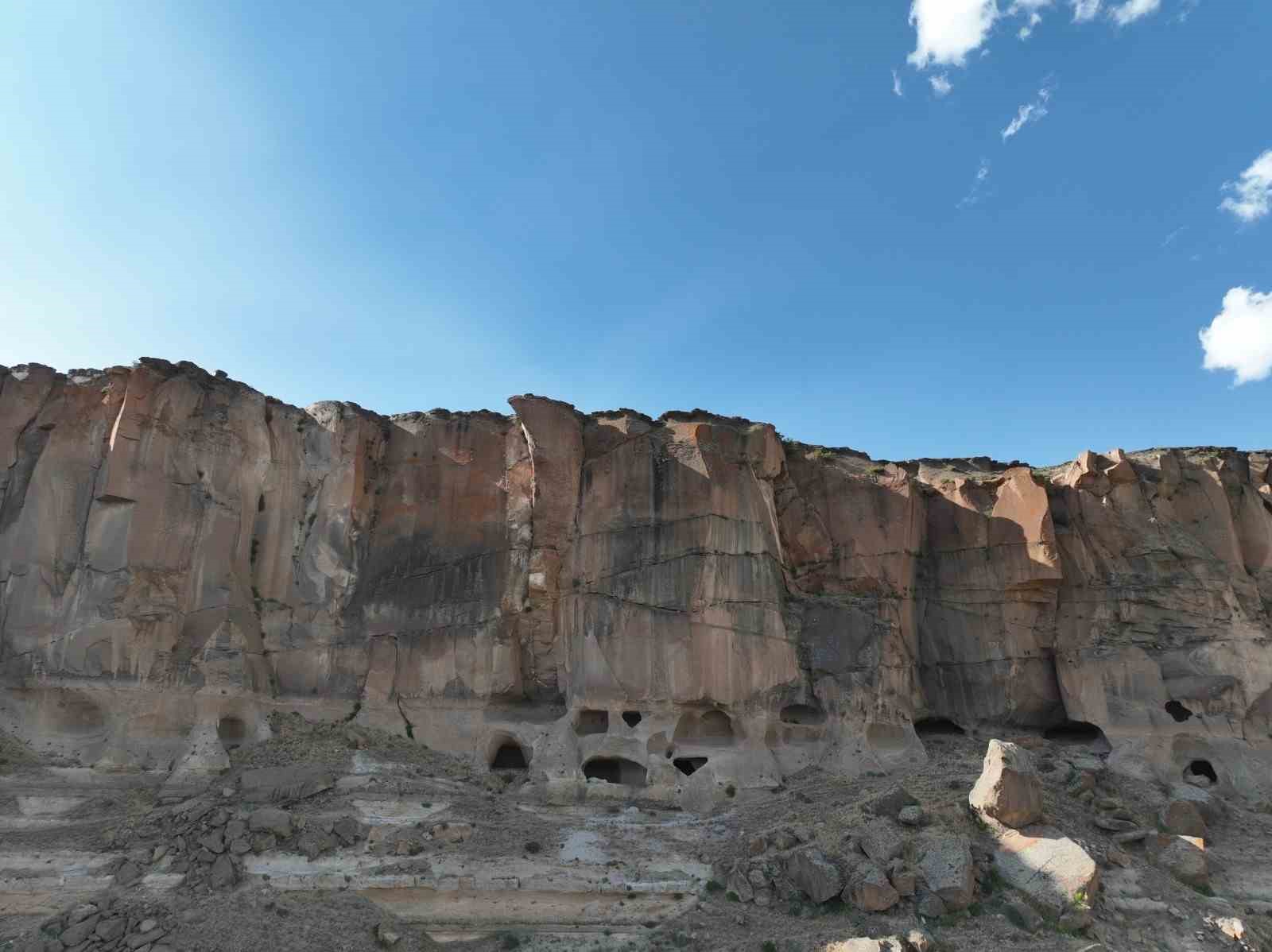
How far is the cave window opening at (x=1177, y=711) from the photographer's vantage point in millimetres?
27344

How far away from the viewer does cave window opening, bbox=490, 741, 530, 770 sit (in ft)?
90.9

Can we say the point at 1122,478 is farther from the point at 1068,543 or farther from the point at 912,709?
the point at 912,709

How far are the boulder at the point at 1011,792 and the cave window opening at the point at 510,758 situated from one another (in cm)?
1358

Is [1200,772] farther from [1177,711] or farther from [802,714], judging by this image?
[802,714]

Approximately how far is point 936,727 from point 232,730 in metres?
22.2

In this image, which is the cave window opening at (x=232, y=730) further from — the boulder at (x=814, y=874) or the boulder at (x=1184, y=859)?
the boulder at (x=1184, y=859)

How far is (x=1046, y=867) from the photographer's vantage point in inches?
752

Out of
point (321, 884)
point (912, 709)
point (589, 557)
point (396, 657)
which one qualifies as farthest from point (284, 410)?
point (912, 709)

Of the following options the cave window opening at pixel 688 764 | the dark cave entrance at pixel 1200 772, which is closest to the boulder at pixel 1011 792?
the cave window opening at pixel 688 764

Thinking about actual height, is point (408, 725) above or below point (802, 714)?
below

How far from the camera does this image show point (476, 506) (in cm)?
2983

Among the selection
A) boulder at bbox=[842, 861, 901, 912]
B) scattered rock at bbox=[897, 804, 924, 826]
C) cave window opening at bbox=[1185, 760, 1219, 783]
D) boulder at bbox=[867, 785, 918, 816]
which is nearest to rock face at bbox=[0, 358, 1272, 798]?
cave window opening at bbox=[1185, 760, 1219, 783]

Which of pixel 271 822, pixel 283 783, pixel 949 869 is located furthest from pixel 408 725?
pixel 949 869

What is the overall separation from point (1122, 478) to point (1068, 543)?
9.79 ft
